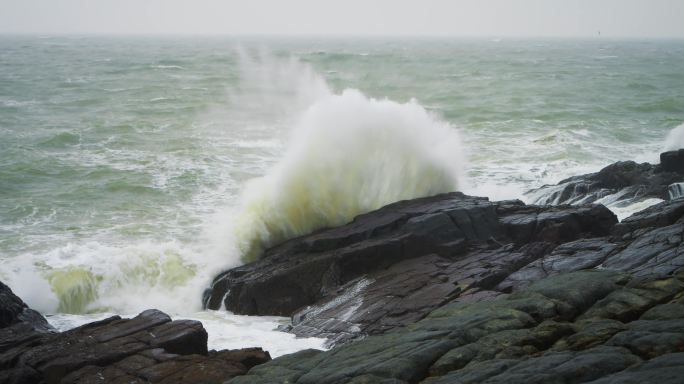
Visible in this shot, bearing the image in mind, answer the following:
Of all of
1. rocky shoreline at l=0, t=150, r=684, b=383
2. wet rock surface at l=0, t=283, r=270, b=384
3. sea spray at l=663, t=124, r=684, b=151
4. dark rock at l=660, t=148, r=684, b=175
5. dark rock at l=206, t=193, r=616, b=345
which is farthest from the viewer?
sea spray at l=663, t=124, r=684, b=151

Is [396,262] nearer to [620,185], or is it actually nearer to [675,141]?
[620,185]

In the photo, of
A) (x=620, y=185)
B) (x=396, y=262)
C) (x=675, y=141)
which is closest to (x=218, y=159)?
(x=620, y=185)

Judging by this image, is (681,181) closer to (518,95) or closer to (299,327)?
(299,327)

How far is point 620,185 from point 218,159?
612 inches

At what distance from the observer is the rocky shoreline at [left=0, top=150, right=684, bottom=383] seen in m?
7.92

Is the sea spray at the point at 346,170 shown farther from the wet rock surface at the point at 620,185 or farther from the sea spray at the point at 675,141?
the sea spray at the point at 675,141

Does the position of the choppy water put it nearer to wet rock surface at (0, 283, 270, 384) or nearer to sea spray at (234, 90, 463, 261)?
sea spray at (234, 90, 463, 261)

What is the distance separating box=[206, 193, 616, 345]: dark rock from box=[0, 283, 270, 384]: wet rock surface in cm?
220

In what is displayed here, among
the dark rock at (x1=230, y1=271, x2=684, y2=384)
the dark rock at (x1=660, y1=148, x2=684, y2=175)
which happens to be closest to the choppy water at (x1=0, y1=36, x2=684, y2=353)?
the dark rock at (x1=230, y1=271, x2=684, y2=384)

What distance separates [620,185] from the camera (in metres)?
19.8

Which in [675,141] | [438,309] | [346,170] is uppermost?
[346,170]

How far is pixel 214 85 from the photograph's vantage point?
190 feet

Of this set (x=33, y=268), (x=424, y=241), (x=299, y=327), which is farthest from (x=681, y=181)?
(x=33, y=268)

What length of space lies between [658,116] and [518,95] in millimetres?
12005
